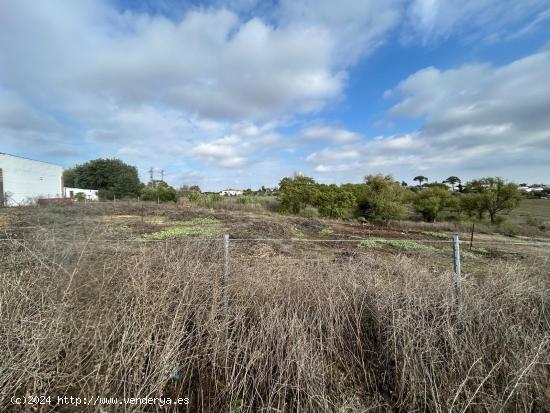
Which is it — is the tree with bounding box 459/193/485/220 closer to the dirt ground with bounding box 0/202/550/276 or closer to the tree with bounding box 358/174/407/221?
the tree with bounding box 358/174/407/221

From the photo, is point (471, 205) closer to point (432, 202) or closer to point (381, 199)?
point (432, 202)

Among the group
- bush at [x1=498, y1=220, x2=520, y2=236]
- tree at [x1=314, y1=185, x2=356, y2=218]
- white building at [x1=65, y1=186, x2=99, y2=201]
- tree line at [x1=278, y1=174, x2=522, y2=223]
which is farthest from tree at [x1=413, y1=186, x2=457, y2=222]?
white building at [x1=65, y1=186, x2=99, y2=201]

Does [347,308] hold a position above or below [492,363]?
above

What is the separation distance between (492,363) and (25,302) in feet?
15.3

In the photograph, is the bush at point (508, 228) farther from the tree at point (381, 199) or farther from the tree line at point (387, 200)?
the tree at point (381, 199)

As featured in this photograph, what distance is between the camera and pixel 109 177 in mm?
62406

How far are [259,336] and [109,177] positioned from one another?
231 feet

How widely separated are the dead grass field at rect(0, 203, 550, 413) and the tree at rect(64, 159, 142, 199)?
202ft

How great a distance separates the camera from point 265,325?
291 cm

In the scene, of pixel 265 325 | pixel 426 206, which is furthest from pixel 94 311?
pixel 426 206

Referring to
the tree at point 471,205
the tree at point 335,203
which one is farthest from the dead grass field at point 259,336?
the tree at point 471,205

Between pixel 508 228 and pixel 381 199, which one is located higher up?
pixel 381 199

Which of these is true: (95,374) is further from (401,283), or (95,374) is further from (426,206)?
(426,206)

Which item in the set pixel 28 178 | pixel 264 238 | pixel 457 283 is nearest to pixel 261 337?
pixel 457 283
